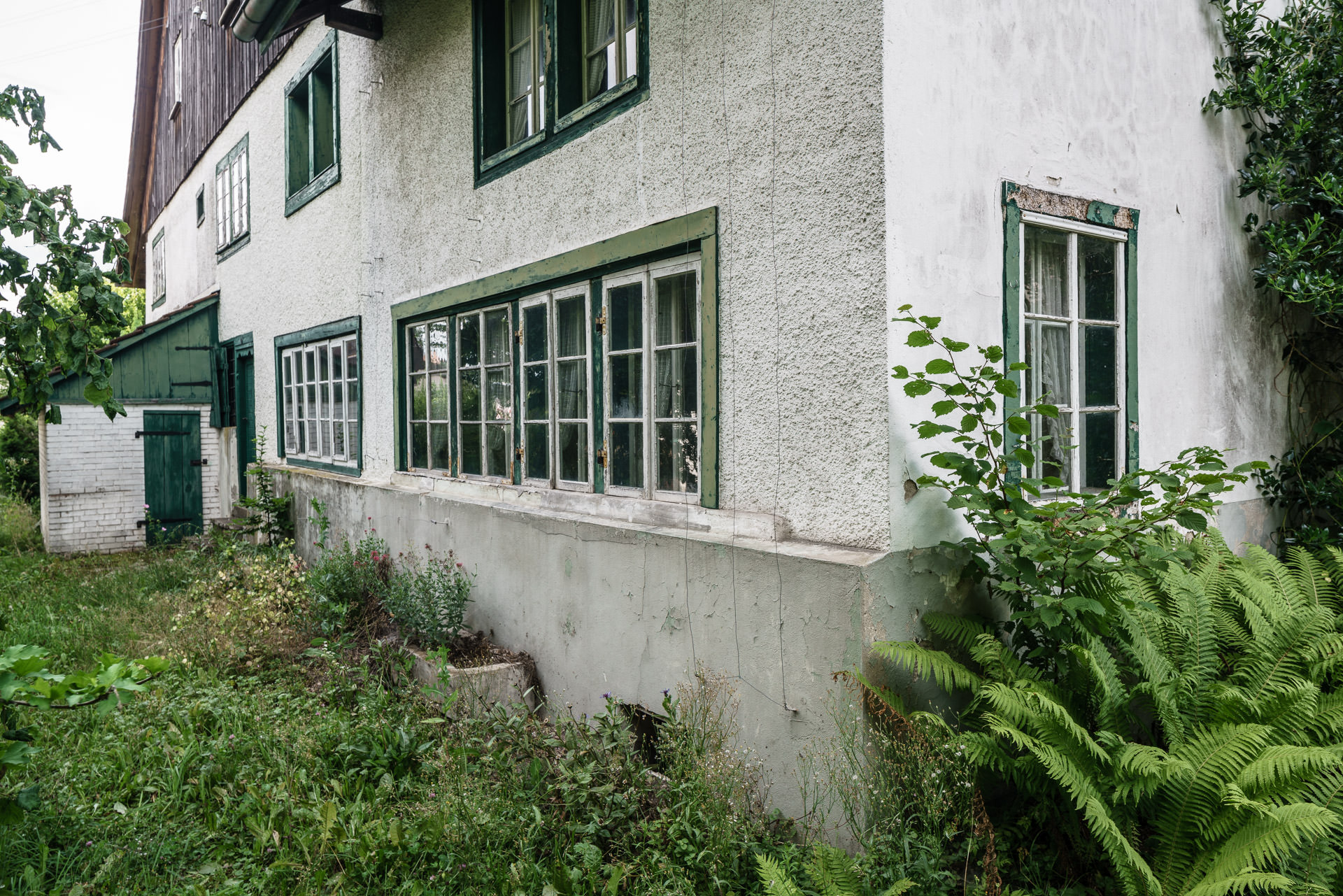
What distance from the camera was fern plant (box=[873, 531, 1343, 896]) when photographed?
2629 mm

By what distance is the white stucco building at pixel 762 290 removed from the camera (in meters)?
3.50

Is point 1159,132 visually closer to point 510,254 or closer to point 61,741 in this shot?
point 510,254

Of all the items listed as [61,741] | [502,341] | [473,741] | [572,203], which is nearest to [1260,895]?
[473,741]

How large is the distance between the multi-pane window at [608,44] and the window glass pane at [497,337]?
1601 millimetres

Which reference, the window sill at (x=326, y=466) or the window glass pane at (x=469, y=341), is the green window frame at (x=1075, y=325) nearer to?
the window glass pane at (x=469, y=341)

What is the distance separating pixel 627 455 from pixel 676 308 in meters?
0.89

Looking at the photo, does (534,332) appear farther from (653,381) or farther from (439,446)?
(439,446)


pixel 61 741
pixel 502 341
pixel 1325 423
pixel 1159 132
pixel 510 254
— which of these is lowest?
pixel 61 741

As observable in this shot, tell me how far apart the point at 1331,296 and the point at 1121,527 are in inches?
111

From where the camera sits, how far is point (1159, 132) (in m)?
4.54

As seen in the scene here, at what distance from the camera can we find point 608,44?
5.16 m

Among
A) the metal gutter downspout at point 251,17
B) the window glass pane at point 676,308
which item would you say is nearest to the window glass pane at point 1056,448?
the window glass pane at point 676,308

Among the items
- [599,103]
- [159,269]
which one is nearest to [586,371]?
[599,103]

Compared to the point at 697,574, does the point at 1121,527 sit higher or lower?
higher
